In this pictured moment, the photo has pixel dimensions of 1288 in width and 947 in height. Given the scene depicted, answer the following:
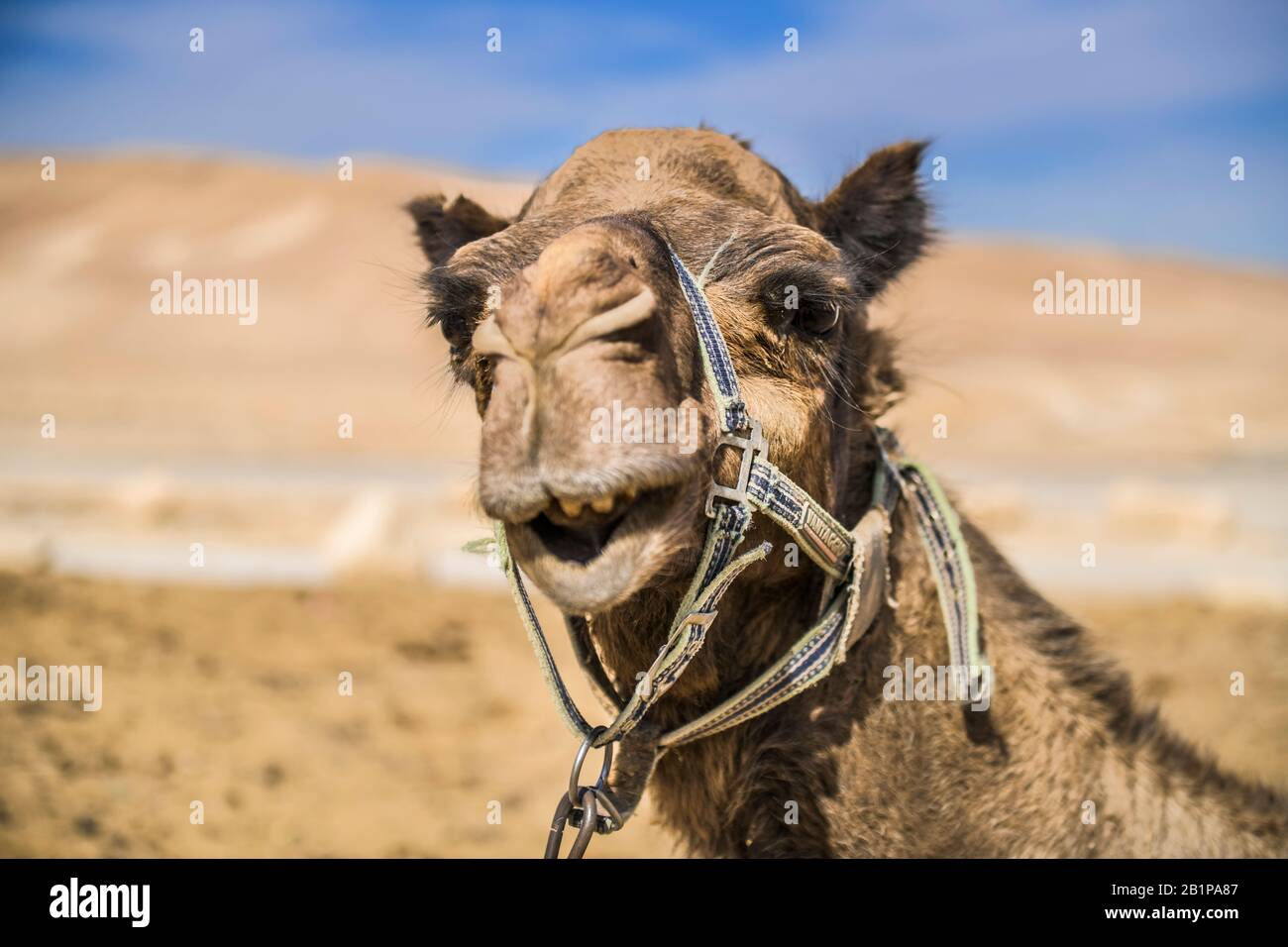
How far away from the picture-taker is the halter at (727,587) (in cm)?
296

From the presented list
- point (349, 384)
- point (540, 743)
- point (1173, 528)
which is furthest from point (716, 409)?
point (349, 384)

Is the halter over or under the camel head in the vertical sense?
under

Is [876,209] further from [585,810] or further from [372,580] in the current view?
[372,580]

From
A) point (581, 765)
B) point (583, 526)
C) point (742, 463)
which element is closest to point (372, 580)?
point (581, 765)

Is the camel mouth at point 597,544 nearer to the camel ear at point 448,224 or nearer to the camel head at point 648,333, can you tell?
the camel head at point 648,333

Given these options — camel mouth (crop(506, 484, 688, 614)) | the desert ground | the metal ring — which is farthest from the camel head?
the metal ring

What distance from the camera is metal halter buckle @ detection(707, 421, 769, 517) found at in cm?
291

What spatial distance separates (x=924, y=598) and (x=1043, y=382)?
43.8 metres

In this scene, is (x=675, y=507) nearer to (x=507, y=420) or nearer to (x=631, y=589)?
(x=631, y=589)

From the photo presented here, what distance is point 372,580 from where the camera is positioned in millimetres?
12734

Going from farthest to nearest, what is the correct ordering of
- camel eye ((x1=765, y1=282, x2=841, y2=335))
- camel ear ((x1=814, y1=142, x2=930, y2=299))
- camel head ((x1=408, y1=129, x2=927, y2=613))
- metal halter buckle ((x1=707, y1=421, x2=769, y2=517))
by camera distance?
camel ear ((x1=814, y1=142, x2=930, y2=299)) < camel eye ((x1=765, y1=282, x2=841, y2=335)) < metal halter buckle ((x1=707, y1=421, x2=769, y2=517)) < camel head ((x1=408, y1=129, x2=927, y2=613))

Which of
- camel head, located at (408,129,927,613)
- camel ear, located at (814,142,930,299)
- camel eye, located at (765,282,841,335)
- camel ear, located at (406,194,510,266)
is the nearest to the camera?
camel head, located at (408,129,927,613)

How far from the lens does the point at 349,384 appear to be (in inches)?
1754

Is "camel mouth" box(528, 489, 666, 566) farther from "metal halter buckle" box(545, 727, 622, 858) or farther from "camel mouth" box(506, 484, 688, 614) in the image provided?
"metal halter buckle" box(545, 727, 622, 858)
